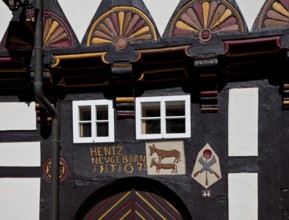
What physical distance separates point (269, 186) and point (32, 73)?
11.5 ft

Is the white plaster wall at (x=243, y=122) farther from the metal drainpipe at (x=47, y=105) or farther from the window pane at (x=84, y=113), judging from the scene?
the metal drainpipe at (x=47, y=105)

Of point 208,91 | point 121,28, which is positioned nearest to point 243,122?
point 208,91

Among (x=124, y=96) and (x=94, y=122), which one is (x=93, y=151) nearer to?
(x=94, y=122)

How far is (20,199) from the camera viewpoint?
8820mm

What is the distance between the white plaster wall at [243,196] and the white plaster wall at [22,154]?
269 cm

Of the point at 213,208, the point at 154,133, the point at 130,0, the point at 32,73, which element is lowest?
the point at 213,208

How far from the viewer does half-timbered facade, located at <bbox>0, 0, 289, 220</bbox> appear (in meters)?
8.21

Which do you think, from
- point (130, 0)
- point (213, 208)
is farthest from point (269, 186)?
point (130, 0)

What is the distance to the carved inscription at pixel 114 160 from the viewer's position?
862 cm

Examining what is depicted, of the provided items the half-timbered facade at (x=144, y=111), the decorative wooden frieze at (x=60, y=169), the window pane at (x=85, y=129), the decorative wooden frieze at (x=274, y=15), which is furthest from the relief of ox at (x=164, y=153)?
the decorative wooden frieze at (x=274, y=15)

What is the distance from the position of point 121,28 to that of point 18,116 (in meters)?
1.93

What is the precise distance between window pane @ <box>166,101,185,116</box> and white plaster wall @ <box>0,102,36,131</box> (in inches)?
74.5

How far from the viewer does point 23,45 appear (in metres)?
8.85

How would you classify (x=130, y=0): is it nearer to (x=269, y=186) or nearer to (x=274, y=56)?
(x=274, y=56)
